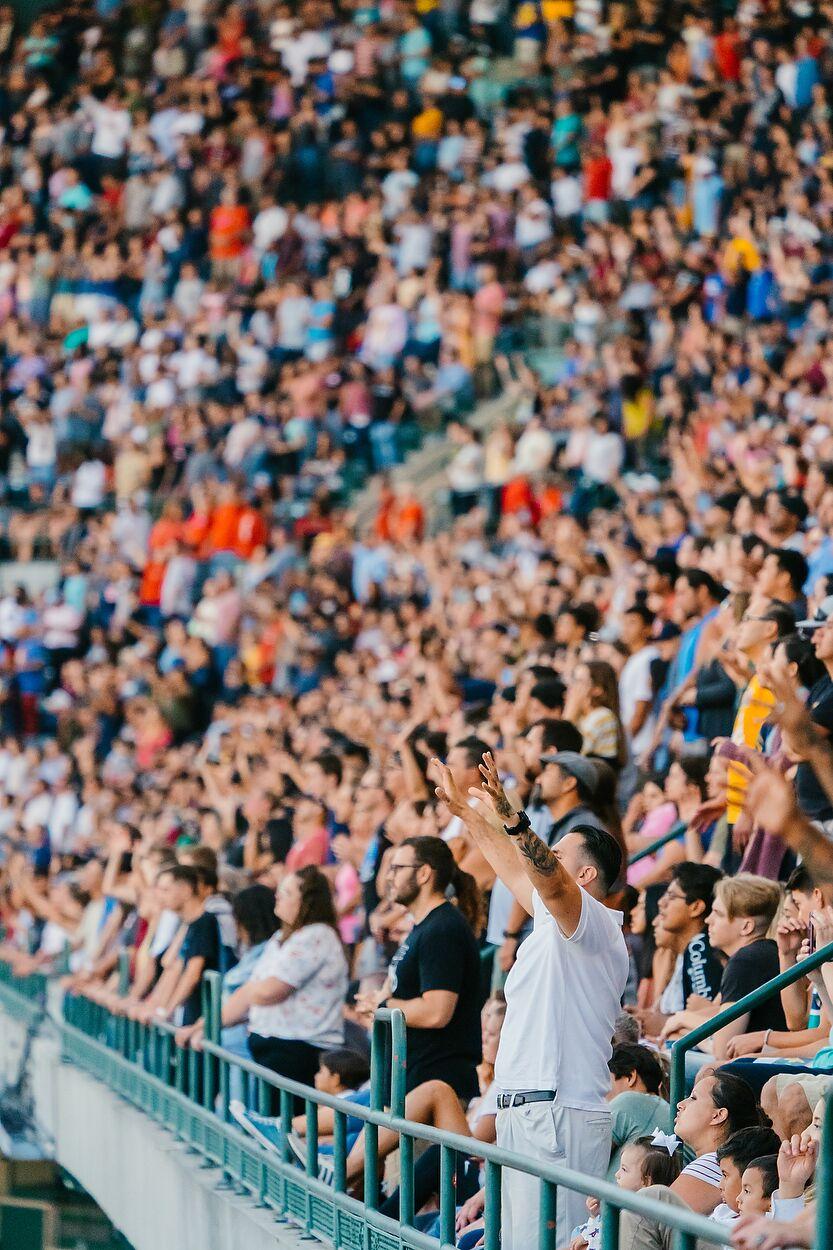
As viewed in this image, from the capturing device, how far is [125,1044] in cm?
1121

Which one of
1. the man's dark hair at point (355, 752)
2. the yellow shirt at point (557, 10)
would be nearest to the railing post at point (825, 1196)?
the man's dark hair at point (355, 752)

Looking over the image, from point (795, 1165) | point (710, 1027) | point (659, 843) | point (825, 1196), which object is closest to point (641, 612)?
point (659, 843)

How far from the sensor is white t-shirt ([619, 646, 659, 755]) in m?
10.2

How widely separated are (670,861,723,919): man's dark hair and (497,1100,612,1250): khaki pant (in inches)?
66.0

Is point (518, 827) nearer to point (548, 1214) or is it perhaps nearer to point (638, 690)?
point (548, 1214)

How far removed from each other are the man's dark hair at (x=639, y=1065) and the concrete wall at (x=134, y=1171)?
1458mm

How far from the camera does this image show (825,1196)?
11.8ft

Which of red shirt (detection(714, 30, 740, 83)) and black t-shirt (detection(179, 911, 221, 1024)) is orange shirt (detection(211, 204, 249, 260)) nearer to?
red shirt (detection(714, 30, 740, 83))

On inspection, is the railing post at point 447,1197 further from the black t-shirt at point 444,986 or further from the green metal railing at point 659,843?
the green metal railing at point 659,843

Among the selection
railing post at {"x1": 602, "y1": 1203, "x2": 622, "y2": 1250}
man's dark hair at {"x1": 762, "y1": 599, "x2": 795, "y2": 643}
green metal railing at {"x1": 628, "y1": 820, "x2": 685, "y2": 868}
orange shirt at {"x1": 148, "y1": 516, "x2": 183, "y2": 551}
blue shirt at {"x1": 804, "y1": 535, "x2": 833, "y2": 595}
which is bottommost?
orange shirt at {"x1": 148, "y1": 516, "x2": 183, "y2": 551}

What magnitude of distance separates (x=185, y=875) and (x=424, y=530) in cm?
933

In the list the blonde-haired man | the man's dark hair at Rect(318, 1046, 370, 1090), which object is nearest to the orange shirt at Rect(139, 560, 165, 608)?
the man's dark hair at Rect(318, 1046, 370, 1090)

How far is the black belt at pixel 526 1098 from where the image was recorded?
17.1 ft

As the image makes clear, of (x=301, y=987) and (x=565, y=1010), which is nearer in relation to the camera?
(x=565, y=1010)
